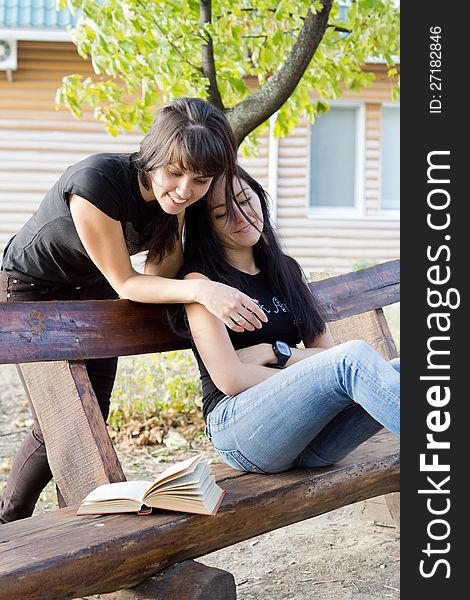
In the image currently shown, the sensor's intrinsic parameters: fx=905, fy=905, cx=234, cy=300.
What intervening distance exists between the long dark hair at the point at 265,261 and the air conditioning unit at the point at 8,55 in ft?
23.9

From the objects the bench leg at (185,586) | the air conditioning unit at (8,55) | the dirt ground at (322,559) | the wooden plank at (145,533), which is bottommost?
the dirt ground at (322,559)

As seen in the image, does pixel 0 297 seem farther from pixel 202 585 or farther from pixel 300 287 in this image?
pixel 202 585

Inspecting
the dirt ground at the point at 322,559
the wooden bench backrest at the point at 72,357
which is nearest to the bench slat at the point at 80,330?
the wooden bench backrest at the point at 72,357

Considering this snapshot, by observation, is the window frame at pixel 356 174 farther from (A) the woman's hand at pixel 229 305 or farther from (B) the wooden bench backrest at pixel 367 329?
(A) the woman's hand at pixel 229 305

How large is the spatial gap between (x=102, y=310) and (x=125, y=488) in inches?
24.3

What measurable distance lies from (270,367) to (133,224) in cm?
63

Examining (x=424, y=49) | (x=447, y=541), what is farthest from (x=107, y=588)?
(x=424, y=49)

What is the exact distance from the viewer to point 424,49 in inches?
98.8

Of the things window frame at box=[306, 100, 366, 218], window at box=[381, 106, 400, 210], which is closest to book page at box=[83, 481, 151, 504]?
window frame at box=[306, 100, 366, 218]

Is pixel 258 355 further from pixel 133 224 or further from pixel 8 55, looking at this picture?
pixel 8 55

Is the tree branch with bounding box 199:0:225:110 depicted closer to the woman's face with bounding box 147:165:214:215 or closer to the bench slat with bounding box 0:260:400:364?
the bench slat with bounding box 0:260:400:364

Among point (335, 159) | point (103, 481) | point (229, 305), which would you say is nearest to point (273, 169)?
point (335, 159)

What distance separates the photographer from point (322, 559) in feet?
11.6

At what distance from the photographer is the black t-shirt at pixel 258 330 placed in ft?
9.43
